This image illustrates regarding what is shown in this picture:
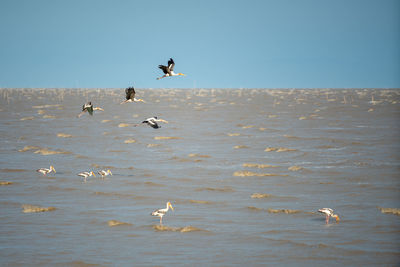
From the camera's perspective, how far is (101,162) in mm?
25109

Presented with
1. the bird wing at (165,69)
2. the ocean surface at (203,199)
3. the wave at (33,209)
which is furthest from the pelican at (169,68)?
the wave at (33,209)

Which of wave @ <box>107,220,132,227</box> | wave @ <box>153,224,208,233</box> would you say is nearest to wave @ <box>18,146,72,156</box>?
wave @ <box>107,220,132,227</box>

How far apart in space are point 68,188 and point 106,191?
142 centimetres

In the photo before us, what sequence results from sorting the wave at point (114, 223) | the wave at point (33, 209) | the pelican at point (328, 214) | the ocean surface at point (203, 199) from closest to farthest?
the ocean surface at point (203, 199), the pelican at point (328, 214), the wave at point (114, 223), the wave at point (33, 209)

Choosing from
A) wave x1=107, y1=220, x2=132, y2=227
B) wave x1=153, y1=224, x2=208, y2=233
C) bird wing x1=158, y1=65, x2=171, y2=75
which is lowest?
wave x1=107, y1=220, x2=132, y2=227

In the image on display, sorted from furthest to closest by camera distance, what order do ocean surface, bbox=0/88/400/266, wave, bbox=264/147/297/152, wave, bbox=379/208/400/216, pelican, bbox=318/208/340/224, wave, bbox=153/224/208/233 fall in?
wave, bbox=264/147/297/152, wave, bbox=379/208/400/216, pelican, bbox=318/208/340/224, wave, bbox=153/224/208/233, ocean surface, bbox=0/88/400/266

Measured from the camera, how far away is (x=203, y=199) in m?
17.5

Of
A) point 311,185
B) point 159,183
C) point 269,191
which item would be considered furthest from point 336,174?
point 159,183

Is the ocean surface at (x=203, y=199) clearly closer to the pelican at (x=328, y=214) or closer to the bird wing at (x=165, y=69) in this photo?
the pelican at (x=328, y=214)

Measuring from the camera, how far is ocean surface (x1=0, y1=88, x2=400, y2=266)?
12.5 meters

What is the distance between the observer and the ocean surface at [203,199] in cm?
1248

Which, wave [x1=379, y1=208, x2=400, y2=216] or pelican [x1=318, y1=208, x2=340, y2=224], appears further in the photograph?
wave [x1=379, y1=208, x2=400, y2=216]

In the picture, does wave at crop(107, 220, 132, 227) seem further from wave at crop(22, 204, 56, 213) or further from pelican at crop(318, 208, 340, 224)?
pelican at crop(318, 208, 340, 224)

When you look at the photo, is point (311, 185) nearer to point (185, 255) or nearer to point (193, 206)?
point (193, 206)
